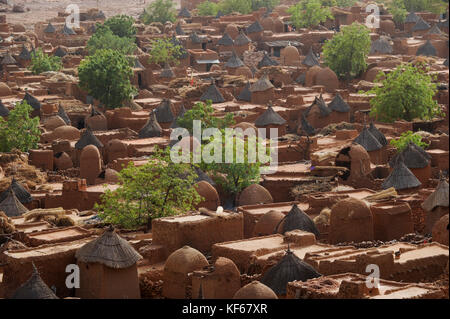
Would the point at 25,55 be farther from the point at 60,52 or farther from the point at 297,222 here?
the point at 297,222

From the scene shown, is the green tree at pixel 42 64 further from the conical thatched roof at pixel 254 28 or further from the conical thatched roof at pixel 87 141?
the conical thatched roof at pixel 87 141

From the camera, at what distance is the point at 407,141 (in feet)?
174

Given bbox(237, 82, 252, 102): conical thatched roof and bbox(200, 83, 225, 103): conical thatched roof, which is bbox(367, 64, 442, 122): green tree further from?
bbox(200, 83, 225, 103): conical thatched roof

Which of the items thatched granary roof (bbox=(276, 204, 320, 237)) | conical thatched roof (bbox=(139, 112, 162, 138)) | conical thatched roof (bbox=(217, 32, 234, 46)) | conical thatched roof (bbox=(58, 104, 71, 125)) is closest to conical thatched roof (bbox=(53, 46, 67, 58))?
conical thatched roof (bbox=(217, 32, 234, 46))

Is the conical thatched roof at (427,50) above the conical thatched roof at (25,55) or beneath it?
above

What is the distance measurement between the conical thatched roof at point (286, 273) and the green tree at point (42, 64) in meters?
52.3

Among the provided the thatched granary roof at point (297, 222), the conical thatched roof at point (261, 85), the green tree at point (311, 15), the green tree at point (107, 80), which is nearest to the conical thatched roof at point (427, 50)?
the green tree at point (311, 15)

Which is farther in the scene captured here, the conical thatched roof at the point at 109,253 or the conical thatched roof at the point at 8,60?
the conical thatched roof at the point at 8,60

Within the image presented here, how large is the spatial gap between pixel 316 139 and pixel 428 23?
47412 mm

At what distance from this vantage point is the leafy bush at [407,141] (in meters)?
52.4

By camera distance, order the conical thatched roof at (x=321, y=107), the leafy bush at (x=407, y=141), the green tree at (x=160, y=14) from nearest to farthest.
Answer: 1. the leafy bush at (x=407, y=141)
2. the conical thatched roof at (x=321, y=107)
3. the green tree at (x=160, y=14)

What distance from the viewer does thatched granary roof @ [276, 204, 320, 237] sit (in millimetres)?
39750
